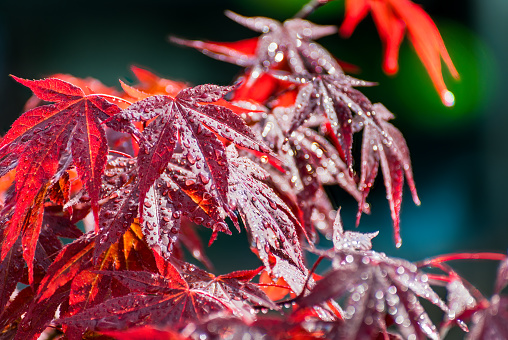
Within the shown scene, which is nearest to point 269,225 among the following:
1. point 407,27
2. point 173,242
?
point 173,242

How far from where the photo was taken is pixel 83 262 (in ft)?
1.75

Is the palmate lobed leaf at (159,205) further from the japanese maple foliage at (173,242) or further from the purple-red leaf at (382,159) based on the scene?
the purple-red leaf at (382,159)

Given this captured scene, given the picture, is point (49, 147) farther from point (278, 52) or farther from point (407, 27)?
point (407, 27)

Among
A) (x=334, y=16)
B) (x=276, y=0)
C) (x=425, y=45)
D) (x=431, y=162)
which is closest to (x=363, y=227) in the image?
(x=431, y=162)

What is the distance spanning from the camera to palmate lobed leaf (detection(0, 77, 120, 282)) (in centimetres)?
46

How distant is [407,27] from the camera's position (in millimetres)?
985

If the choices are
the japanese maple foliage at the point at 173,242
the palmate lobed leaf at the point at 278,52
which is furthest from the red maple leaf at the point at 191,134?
the palmate lobed leaf at the point at 278,52

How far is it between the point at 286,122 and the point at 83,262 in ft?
1.28

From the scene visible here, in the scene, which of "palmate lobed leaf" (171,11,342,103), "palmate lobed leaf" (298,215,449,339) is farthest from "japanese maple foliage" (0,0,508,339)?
"palmate lobed leaf" (171,11,342,103)

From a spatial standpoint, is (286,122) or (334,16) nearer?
(286,122)

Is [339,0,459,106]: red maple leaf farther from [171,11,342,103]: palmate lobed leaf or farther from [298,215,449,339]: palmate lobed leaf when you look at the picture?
[298,215,449,339]: palmate lobed leaf

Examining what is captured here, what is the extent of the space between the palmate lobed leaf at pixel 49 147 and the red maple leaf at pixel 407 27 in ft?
2.03

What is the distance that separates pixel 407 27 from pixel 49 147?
0.80 m

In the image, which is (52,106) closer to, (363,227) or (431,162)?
(363,227)
